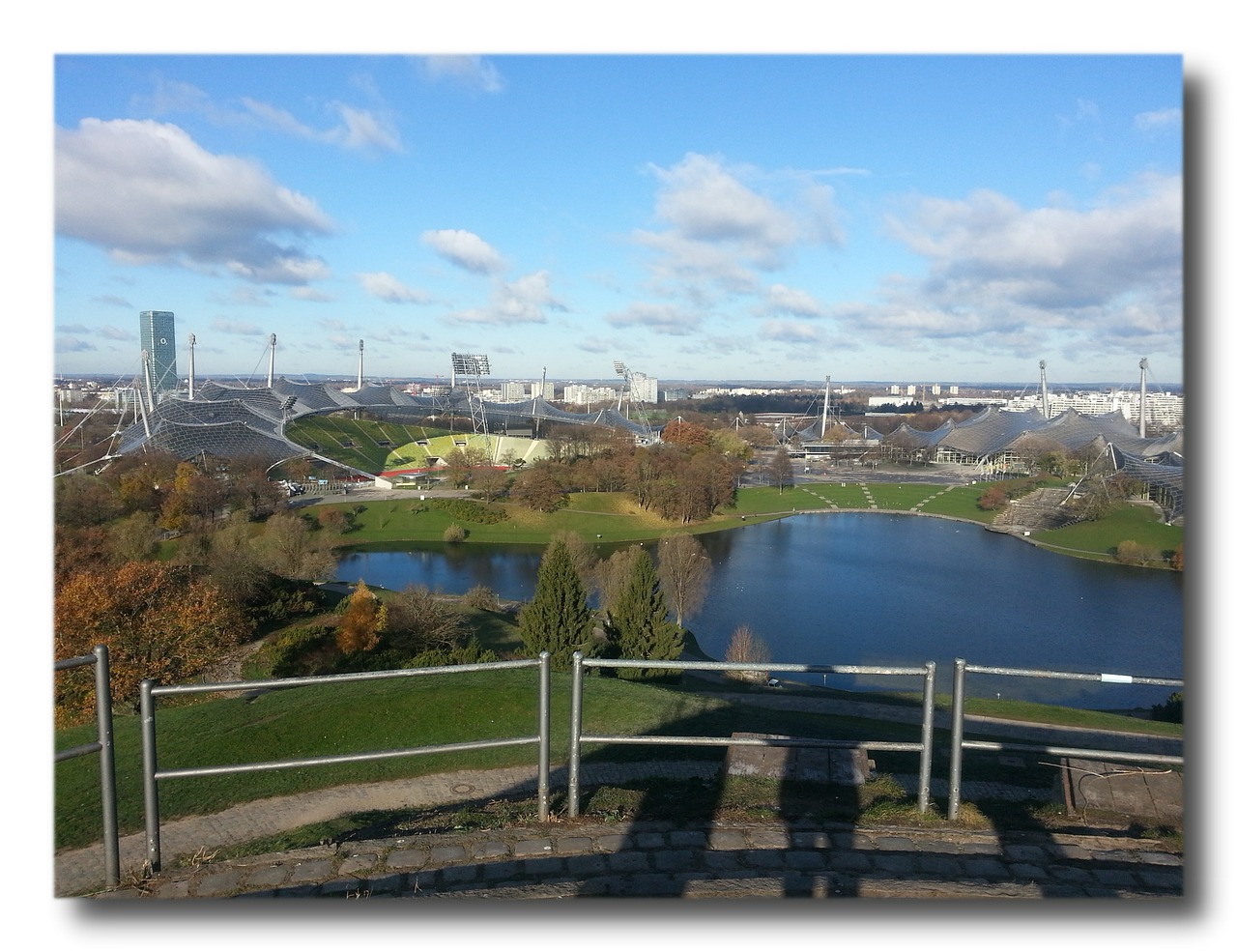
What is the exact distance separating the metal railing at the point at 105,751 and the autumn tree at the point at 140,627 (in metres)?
5.08

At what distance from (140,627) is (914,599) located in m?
12.0

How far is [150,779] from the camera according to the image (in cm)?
151

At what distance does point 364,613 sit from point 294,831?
6.15 m

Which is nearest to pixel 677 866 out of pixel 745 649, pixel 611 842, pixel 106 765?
pixel 611 842

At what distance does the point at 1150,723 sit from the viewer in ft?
17.6

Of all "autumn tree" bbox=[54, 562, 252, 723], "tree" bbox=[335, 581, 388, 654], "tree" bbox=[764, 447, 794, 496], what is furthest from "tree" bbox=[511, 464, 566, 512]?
"autumn tree" bbox=[54, 562, 252, 723]

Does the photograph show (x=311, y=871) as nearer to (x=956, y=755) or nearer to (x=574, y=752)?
(x=574, y=752)

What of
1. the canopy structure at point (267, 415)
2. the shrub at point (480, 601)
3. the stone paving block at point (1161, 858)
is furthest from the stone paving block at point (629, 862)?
the canopy structure at point (267, 415)

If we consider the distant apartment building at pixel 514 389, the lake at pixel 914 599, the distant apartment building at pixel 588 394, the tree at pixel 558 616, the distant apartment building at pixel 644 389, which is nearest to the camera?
the tree at pixel 558 616

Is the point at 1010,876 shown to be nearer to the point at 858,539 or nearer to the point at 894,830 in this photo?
the point at 894,830

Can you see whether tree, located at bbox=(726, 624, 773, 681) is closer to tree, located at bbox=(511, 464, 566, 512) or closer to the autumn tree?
the autumn tree

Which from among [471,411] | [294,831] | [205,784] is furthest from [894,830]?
[471,411]

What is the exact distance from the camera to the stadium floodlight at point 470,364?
33344mm

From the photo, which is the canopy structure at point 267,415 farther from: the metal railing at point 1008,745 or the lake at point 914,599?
the metal railing at point 1008,745
